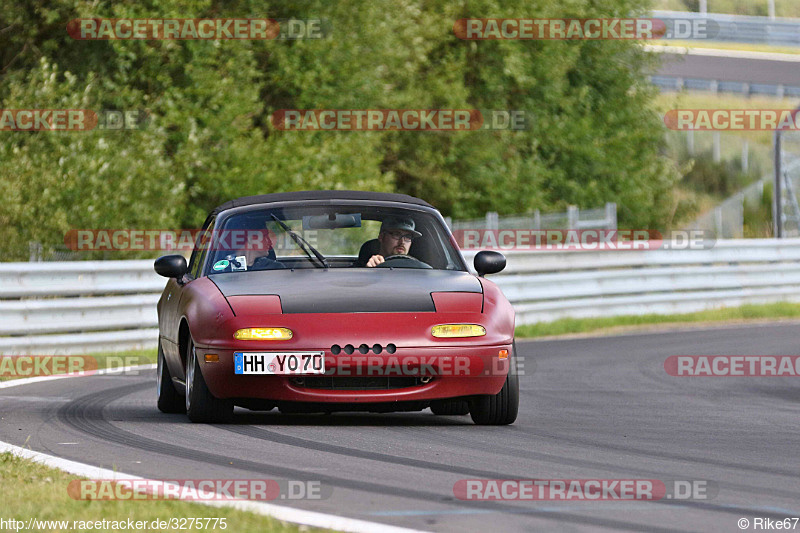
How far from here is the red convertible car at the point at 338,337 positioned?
7953 mm

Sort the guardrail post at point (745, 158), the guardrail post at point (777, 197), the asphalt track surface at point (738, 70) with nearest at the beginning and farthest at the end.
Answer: the guardrail post at point (777, 197) < the guardrail post at point (745, 158) < the asphalt track surface at point (738, 70)

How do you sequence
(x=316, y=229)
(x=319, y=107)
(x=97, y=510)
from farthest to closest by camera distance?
1. (x=319, y=107)
2. (x=316, y=229)
3. (x=97, y=510)

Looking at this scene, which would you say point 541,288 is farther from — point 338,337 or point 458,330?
point 338,337

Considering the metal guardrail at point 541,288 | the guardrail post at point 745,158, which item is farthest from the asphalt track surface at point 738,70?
the metal guardrail at point 541,288

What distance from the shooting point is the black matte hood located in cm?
811

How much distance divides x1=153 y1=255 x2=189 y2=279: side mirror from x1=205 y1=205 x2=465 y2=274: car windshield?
0.30 meters

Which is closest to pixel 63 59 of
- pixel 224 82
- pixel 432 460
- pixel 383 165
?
pixel 224 82

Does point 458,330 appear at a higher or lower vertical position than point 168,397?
higher

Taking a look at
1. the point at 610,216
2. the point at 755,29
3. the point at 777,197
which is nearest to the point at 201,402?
the point at 610,216

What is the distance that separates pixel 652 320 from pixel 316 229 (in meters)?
12.3

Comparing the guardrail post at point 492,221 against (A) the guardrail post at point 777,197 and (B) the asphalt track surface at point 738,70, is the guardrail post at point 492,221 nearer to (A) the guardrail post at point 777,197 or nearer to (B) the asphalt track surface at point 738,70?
(A) the guardrail post at point 777,197

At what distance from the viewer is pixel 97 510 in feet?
17.8

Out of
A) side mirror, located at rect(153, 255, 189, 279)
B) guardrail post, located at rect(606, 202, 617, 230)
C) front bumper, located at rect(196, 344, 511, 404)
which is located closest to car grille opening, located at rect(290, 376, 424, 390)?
front bumper, located at rect(196, 344, 511, 404)

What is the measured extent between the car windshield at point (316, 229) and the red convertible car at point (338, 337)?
0.7 inches
